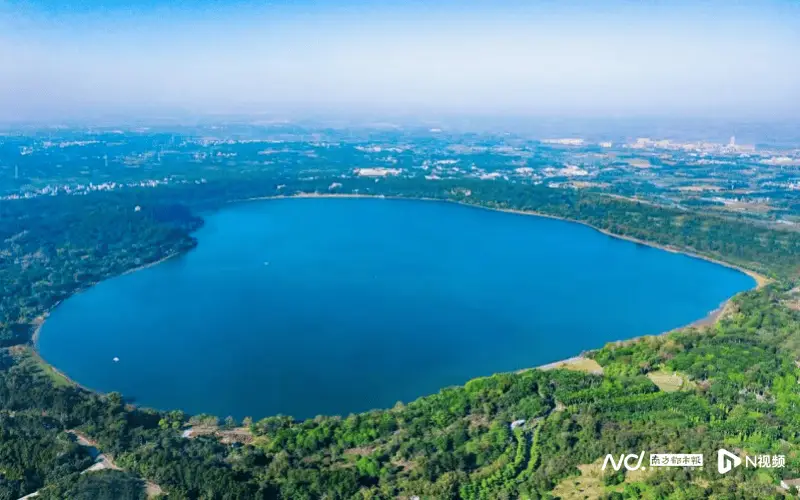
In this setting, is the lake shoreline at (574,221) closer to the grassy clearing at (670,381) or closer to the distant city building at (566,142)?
the grassy clearing at (670,381)

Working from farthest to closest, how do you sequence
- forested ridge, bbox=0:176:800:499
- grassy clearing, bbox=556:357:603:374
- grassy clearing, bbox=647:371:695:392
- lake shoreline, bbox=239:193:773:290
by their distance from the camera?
lake shoreline, bbox=239:193:773:290
grassy clearing, bbox=556:357:603:374
grassy clearing, bbox=647:371:695:392
forested ridge, bbox=0:176:800:499

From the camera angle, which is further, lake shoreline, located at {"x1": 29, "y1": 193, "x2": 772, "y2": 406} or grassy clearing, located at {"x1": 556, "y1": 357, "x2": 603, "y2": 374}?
lake shoreline, located at {"x1": 29, "y1": 193, "x2": 772, "y2": 406}

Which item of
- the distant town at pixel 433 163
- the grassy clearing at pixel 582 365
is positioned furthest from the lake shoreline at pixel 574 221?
the grassy clearing at pixel 582 365

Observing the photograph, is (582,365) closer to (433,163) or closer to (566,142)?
(433,163)

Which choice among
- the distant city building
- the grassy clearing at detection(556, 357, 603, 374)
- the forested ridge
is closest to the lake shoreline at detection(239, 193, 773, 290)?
the grassy clearing at detection(556, 357, 603, 374)

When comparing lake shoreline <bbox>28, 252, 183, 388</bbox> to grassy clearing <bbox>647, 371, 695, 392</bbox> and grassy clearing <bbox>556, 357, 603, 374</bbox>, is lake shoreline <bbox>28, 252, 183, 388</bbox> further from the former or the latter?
grassy clearing <bbox>647, 371, 695, 392</bbox>

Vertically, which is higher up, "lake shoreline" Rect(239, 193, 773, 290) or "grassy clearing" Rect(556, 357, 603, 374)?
"lake shoreline" Rect(239, 193, 773, 290)

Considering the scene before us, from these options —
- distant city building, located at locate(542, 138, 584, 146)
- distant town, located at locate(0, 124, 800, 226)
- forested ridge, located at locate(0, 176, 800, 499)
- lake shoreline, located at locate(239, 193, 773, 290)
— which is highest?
distant city building, located at locate(542, 138, 584, 146)

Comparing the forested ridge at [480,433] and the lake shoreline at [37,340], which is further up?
the forested ridge at [480,433]

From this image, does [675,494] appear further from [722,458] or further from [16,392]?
[16,392]

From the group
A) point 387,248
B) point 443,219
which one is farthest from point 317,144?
point 387,248

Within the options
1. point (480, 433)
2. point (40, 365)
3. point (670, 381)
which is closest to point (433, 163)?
point (40, 365)
